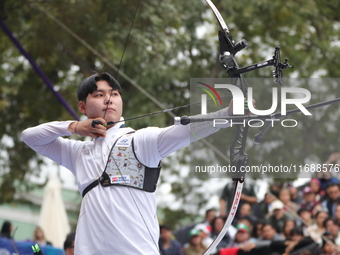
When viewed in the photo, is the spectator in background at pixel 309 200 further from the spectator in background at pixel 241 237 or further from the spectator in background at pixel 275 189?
the spectator in background at pixel 241 237

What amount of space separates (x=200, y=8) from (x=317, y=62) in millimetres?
1908

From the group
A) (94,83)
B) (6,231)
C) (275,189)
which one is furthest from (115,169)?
(275,189)

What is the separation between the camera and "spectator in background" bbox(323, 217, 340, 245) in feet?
18.1

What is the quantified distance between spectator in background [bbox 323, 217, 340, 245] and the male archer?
3017 mm

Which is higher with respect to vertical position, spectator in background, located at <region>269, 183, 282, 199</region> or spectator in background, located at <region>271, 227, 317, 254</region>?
spectator in background, located at <region>269, 183, 282, 199</region>

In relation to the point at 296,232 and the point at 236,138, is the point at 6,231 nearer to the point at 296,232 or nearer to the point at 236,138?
the point at 296,232

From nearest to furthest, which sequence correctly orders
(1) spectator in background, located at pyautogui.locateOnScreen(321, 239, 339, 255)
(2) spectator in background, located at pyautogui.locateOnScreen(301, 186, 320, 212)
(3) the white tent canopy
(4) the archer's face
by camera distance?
(4) the archer's face < (1) spectator in background, located at pyautogui.locateOnScreen(321, 239, 339, 255) < (2) spectator in background, located at pyautogui.locateOnScreen(301, 186, 320, 212) < (3) the white tent canopy

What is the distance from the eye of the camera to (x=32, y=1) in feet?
23.9

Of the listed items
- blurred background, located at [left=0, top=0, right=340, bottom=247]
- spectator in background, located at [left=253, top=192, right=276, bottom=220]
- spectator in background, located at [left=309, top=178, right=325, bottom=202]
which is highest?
blurred background, located at [left=0, top=0, right=340, bottom=247]

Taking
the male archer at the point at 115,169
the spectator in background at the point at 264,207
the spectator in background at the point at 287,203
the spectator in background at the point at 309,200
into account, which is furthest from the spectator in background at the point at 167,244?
the male archer at the point at 115,169

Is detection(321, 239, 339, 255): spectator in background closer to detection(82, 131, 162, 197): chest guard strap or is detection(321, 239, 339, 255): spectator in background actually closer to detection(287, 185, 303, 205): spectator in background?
detection(287, 185, 303, 205): spectator in background

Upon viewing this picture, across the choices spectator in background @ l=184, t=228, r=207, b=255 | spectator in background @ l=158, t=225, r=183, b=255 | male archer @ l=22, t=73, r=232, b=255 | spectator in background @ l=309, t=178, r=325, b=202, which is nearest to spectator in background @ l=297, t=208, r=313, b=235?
spectator in background @ l=309, t=178, r=325, b=202

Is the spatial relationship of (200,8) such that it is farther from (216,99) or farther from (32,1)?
(216,99)

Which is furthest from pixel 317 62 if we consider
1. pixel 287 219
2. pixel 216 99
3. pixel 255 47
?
pixel 216 99
